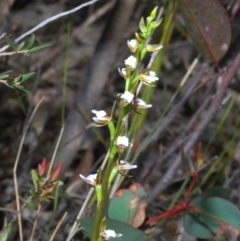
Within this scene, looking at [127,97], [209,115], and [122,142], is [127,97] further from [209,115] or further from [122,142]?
[209,115]

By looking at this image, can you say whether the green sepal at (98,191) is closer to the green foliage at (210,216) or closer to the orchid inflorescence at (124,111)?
the orchid inflorescence at (124,111)

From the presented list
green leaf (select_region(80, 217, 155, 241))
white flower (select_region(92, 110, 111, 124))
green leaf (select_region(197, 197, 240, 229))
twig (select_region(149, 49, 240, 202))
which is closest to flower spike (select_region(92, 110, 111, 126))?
white flower (select_region(92, 110, 111, 124))

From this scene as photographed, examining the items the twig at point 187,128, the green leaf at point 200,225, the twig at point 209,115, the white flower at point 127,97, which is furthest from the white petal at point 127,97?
the twig at point 187,128

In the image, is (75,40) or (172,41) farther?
(172,41)

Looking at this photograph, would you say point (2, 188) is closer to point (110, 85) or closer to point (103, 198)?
point (110, 85)

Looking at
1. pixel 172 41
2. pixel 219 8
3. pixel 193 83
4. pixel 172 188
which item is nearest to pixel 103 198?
pixel 219 8

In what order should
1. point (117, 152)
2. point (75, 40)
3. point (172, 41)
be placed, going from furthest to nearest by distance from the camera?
point (172, 41) < point (75, 40) < point (117, 152)
